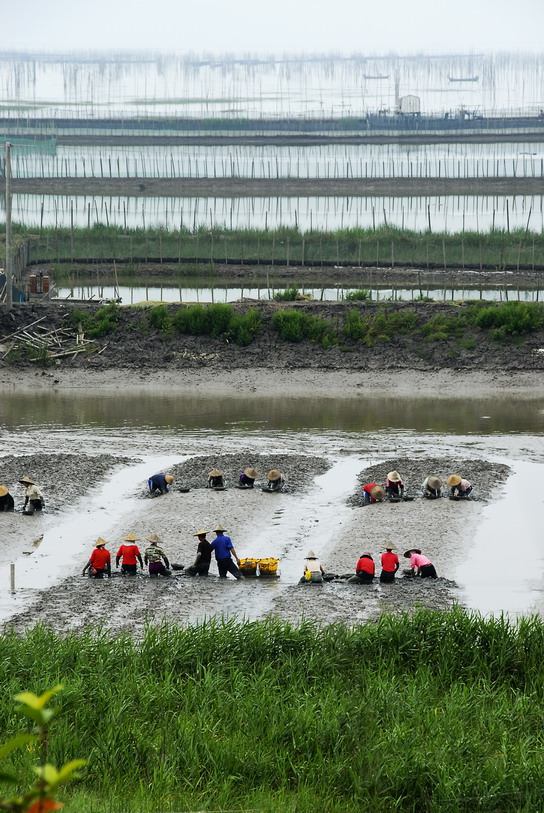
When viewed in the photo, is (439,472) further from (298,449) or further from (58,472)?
(58,472)

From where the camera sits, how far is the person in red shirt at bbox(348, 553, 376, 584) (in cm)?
2198

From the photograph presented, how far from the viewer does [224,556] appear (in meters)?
22.5

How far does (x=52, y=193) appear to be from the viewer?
9731 cm

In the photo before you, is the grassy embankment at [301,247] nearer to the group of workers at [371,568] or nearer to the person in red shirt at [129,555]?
the person in red shirt at [129,555]

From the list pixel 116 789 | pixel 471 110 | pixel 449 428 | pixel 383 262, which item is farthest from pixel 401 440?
pixel 471 110

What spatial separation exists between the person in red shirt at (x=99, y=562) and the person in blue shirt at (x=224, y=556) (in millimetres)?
2182

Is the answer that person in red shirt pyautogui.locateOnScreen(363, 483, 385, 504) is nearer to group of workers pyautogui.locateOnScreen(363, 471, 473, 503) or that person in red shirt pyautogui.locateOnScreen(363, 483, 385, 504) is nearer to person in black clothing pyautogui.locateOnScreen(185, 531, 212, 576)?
group of workers pyautogui.locateOnScreen(363, 471, 473, 503)

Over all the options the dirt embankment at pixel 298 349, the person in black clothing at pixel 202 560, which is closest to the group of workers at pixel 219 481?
the person in black clothing at pixel 202 560

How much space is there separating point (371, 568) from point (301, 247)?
5079 cm

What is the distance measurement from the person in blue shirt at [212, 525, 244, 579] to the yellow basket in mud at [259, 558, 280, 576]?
1.45 feet

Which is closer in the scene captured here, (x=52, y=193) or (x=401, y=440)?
(x=401, y=440)

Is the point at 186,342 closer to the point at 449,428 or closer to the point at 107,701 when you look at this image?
the point at 449,428

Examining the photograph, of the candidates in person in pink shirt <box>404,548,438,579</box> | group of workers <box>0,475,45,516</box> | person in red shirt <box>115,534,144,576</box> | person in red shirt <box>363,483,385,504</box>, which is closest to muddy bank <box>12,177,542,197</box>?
person in red shirt <box>363,483,385,504</box>

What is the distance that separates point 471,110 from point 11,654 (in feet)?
402
